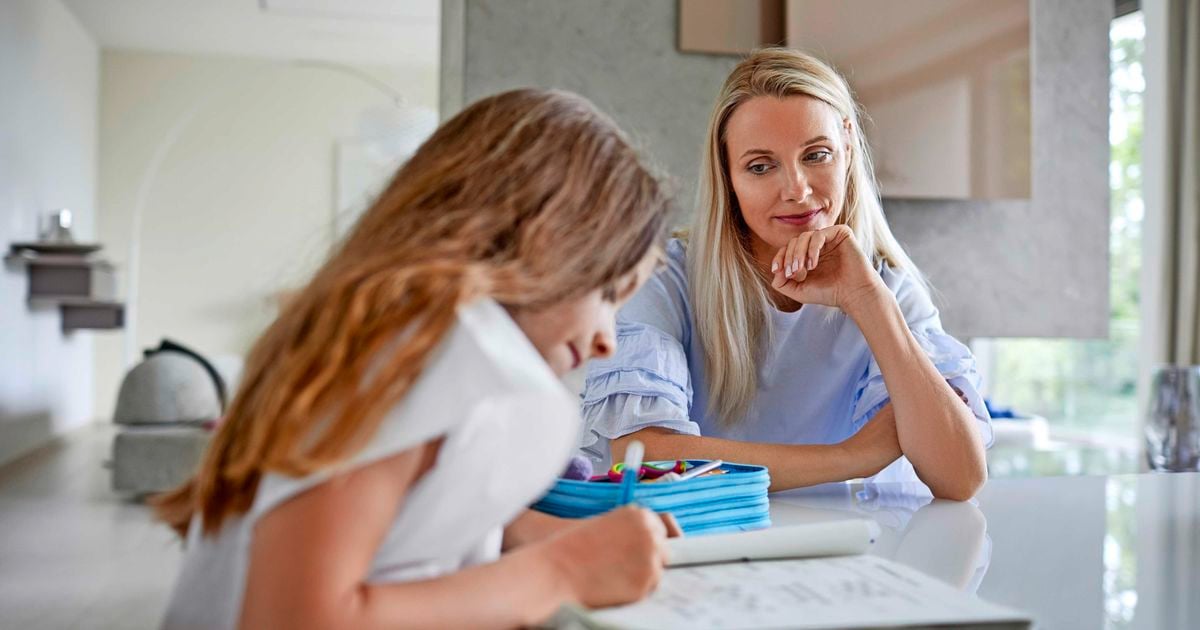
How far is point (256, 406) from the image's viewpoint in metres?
0.63

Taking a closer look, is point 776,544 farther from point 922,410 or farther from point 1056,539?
point 922,410

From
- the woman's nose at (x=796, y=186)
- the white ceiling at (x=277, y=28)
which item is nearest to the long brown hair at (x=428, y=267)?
the woman's nose at (x=796, y=186)

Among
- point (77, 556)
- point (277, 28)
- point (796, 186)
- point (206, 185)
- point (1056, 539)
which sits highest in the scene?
point (277, 28)

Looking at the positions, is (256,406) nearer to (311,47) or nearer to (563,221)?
(563,221)

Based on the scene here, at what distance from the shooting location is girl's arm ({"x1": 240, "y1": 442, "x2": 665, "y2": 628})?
1.85 feet

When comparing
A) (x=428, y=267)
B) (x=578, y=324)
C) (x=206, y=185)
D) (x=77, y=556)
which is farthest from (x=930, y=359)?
(x=206, y=185)

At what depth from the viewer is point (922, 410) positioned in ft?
4.32

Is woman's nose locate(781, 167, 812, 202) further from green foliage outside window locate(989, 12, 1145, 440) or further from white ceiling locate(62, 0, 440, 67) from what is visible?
white ceiling locate(62, 0, 440, 67)

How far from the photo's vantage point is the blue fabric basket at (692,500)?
0.85 meters

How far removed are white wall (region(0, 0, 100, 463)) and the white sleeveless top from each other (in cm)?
630

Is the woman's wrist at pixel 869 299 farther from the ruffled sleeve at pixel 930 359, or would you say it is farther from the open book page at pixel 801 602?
the open book page at pixel 801 602

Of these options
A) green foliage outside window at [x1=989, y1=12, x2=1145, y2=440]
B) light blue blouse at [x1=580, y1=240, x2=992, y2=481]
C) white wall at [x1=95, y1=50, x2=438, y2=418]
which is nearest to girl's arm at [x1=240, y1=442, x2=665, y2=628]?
light blue blouse at [x1=580, y1=240, x2=992, y2=481]

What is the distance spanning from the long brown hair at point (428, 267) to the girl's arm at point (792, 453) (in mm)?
541

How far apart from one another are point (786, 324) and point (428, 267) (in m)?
1.00
